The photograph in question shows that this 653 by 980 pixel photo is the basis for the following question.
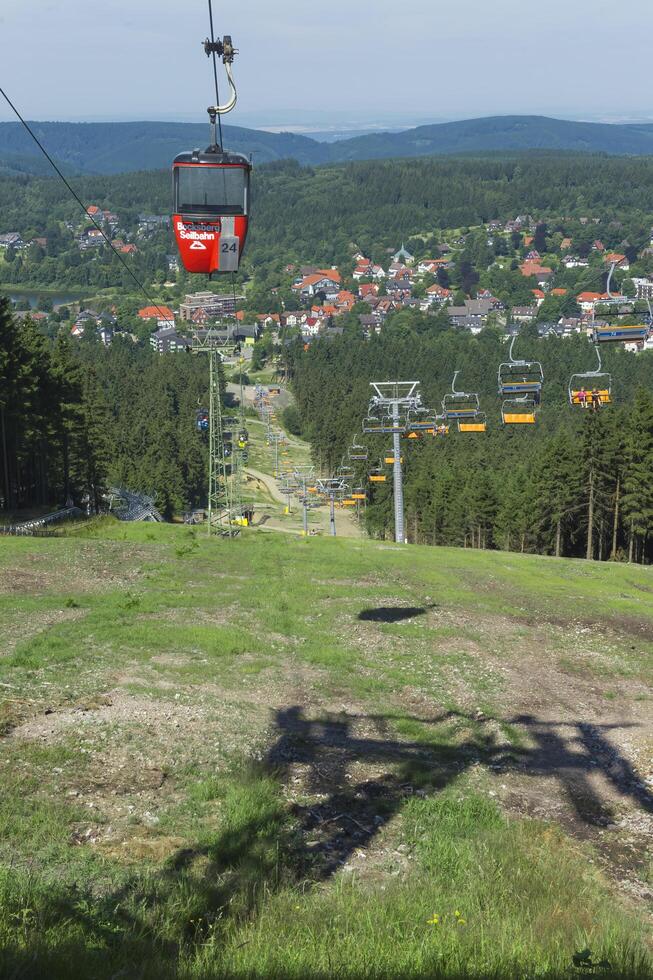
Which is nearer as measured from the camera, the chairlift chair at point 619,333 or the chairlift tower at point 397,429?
the chairlift chair at point 619,333

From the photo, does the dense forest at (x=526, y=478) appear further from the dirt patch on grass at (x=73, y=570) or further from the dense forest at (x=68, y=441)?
the dirt patch on grass at (x=73, y=570)

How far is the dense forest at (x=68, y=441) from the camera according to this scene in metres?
48.6

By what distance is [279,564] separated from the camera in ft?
115

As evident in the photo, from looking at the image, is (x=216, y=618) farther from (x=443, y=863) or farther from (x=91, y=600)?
(x=443, y=863)

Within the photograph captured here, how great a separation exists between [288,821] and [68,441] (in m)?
49.8

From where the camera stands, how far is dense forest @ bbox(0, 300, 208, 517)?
1912 inches

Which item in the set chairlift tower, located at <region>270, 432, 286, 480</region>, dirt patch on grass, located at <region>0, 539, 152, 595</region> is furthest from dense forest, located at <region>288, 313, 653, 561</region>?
dirt patch on grass, located at <region>0, 539, 152, 595</region>

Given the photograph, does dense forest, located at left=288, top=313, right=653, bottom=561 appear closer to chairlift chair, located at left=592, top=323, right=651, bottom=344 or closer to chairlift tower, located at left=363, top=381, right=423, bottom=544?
chairlift tower, located at left=363, top=381, right=423, bottom=544

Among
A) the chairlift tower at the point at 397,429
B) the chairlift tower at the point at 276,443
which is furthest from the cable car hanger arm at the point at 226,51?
the chairlift tower at the point at 276,443

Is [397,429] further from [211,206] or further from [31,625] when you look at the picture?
[31,625]

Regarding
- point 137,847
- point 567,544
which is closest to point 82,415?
point 567,544

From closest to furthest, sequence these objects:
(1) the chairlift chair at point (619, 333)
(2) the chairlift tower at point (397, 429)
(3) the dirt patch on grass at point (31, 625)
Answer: (3) the dirt patch on grass at point (31, 625) → (1) the chairlift chair at point (619, 333) → (2) the chairlift tower at point (397, 429)

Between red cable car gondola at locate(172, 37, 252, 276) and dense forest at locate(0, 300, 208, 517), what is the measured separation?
87.1 feet

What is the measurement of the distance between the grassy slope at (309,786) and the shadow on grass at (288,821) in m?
0.04
